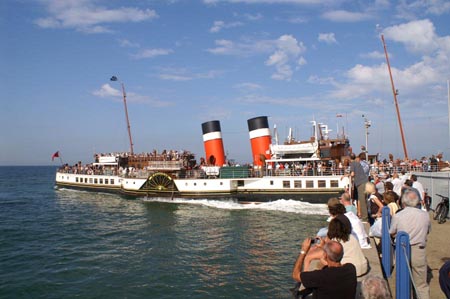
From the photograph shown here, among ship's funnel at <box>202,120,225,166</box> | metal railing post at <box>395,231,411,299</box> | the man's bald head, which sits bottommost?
metal railing post at <box>395,231,411,299</box>

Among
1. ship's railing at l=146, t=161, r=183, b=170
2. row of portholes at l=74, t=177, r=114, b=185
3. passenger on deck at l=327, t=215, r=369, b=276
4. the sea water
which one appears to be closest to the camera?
passenger on deck at l=327, t=215, r=369, b=276

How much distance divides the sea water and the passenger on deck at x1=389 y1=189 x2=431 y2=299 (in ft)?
18.5

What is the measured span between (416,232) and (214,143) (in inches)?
1222

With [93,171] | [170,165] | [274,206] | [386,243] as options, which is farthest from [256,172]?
[386,243]

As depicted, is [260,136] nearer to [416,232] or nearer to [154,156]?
[154,156]

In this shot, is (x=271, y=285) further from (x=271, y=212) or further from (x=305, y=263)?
(x=271, y=212)

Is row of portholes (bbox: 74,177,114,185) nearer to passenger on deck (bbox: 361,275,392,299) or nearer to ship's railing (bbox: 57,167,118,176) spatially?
ship's railing (bbox: 57,167,118,176)

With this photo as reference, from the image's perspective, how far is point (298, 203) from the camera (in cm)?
2780

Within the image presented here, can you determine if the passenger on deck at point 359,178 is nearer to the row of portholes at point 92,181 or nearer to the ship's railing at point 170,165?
the ship's railing at point 170,165

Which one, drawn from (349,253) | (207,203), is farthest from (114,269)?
(207,203)

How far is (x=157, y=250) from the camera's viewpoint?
16.3 meters

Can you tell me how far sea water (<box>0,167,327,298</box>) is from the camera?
38.2 feet

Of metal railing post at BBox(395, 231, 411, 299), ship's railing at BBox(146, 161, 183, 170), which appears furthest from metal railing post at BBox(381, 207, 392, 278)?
ship's railing at BBox(146, 161, 183, 170)

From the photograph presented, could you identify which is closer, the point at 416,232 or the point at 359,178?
the point at 416,232
